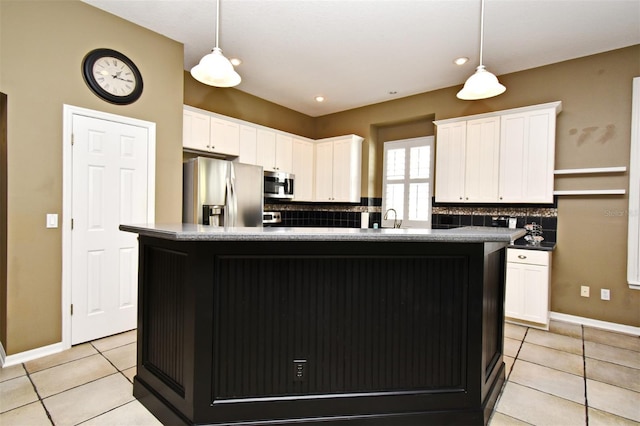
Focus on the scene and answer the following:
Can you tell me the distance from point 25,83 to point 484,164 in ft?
14.7

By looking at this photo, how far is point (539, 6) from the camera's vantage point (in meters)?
2.72

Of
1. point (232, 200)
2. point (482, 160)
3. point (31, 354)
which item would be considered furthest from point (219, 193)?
point (482, 160)

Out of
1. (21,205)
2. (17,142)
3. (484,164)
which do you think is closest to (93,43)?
(17,142)

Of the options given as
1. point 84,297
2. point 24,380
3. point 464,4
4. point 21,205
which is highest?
point 464,4

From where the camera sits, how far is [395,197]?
5.33 m

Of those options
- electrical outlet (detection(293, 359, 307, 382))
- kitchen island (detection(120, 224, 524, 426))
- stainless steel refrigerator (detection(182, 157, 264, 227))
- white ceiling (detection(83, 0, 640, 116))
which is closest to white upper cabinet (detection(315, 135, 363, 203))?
white ceiling (detection(83, 0, 640, 116))

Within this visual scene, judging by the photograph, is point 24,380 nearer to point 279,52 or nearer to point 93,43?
point 93,43

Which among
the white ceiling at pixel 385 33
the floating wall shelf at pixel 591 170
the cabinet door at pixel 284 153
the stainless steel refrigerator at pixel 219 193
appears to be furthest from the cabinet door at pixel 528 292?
the cabinet door at pixel 284 153

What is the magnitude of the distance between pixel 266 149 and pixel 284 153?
14.5 inches

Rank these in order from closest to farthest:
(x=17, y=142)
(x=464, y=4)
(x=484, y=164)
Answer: (x=17, y=142)
(x=464, y=4)
(x=484, y=164)

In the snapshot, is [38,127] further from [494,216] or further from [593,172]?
[593,172]

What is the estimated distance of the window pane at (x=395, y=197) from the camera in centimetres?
526

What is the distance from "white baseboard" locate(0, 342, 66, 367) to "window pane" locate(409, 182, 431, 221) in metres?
4.45

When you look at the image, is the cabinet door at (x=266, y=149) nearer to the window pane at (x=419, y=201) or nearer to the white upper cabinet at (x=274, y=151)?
the white upper cabinet at (x=274, y=151)
